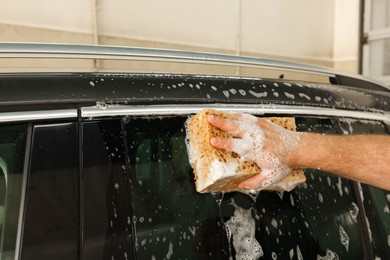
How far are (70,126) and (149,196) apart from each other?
28 cm

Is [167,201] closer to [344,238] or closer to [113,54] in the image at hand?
[113,54]

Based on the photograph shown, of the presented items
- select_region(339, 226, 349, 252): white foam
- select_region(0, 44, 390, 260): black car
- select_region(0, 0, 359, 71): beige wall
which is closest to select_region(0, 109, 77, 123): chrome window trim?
select_region(0, 44, 390, 260): black car

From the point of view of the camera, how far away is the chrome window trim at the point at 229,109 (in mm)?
1052

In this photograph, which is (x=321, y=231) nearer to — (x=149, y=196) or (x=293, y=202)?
(x=293, y=202)

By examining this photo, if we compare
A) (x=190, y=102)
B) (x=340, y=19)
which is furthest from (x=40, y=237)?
(x=340, y=19)

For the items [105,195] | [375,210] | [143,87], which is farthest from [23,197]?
[375,210]

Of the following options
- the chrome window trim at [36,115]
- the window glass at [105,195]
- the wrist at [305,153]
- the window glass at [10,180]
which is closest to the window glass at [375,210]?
the wrist at [305,153]

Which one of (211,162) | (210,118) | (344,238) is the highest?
(210,118)

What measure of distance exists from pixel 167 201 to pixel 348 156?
63 cm

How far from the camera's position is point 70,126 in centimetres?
101

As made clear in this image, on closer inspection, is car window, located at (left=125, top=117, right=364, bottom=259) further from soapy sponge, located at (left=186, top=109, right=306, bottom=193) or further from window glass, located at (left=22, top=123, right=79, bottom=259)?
window glass, located at (left=22, top=123, right=79, bottom=259)

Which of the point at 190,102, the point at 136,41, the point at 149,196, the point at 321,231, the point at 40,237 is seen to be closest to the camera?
the point at 40,237

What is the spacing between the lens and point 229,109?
124cm

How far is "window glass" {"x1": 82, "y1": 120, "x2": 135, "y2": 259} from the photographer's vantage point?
3.17ft
